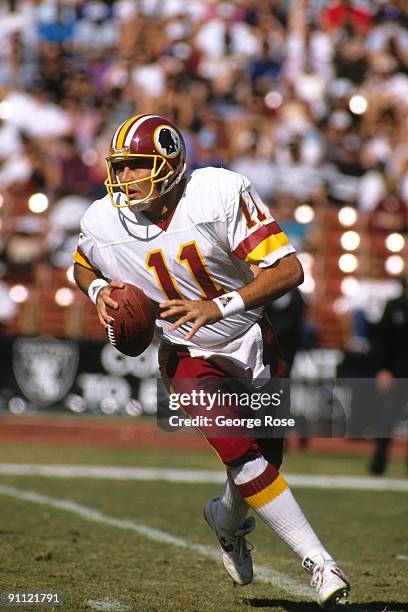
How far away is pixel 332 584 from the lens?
360cm

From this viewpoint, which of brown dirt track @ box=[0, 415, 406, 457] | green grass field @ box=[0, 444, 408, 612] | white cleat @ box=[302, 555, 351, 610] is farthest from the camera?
brown dirt track @ box=[0, 415, 406, 457]

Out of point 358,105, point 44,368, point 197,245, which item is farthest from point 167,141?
point 358,105

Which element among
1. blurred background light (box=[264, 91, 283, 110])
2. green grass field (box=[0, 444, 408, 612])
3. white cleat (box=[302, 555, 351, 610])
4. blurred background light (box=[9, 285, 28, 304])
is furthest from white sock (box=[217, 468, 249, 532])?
blurred background light (box=[264, 91, 283, 110])

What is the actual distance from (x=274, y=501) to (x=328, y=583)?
38 centimetres

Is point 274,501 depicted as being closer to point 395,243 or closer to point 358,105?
point 395,243

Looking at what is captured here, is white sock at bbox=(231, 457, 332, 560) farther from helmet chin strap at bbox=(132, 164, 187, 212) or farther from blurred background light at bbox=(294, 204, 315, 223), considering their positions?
blurred background light at bbox=(294, 204, 315, 223)

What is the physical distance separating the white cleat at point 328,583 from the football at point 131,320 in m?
1.02

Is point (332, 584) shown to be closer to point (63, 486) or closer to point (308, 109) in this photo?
point (63, 486)

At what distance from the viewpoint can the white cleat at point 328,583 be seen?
3.59m

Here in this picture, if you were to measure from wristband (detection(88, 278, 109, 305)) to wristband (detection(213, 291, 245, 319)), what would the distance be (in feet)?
1.83

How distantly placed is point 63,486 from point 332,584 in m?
4.12

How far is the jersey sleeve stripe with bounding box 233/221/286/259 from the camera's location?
13.0 feet

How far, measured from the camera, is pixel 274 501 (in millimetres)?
3875

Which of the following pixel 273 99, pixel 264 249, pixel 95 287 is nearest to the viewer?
pixel 264 249
